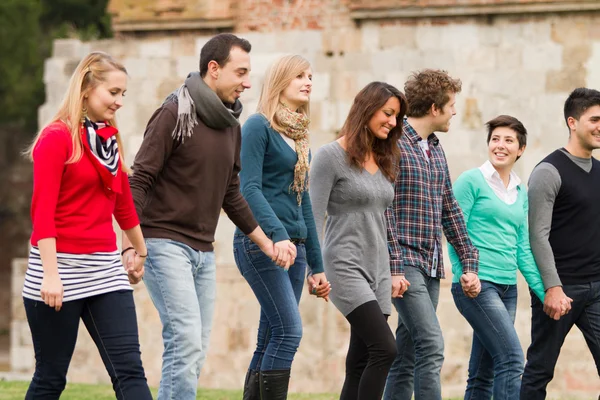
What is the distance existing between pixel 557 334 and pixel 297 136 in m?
2.11

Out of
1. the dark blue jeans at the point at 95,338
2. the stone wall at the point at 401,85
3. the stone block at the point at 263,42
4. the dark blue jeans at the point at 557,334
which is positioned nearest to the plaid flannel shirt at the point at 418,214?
the dark blue jeans at the point at 557,334

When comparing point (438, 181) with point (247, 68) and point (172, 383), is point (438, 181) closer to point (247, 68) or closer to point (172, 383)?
point (247, 68)

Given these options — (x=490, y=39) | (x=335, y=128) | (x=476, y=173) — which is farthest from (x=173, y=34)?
(x=476, y=173)

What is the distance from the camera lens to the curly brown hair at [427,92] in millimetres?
8031

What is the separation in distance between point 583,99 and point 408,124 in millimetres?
1242

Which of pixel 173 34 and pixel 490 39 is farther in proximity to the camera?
pixel 173 34

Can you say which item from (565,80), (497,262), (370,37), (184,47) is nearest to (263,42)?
(184,47)

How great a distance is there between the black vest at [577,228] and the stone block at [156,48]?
7.22 metres

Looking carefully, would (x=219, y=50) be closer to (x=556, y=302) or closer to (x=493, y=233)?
(x=493, y=233)

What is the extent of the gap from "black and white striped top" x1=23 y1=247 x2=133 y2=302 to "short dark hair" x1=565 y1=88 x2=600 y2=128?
11.6ft

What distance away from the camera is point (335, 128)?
13984 mm

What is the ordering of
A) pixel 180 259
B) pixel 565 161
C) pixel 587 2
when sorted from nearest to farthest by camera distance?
pixel 180 259 → pixel 565 161 → pixel 587 2

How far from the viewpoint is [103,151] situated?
624 cm

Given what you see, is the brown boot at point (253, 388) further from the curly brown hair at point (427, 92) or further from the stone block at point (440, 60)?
the stone block at point (440, 60)
